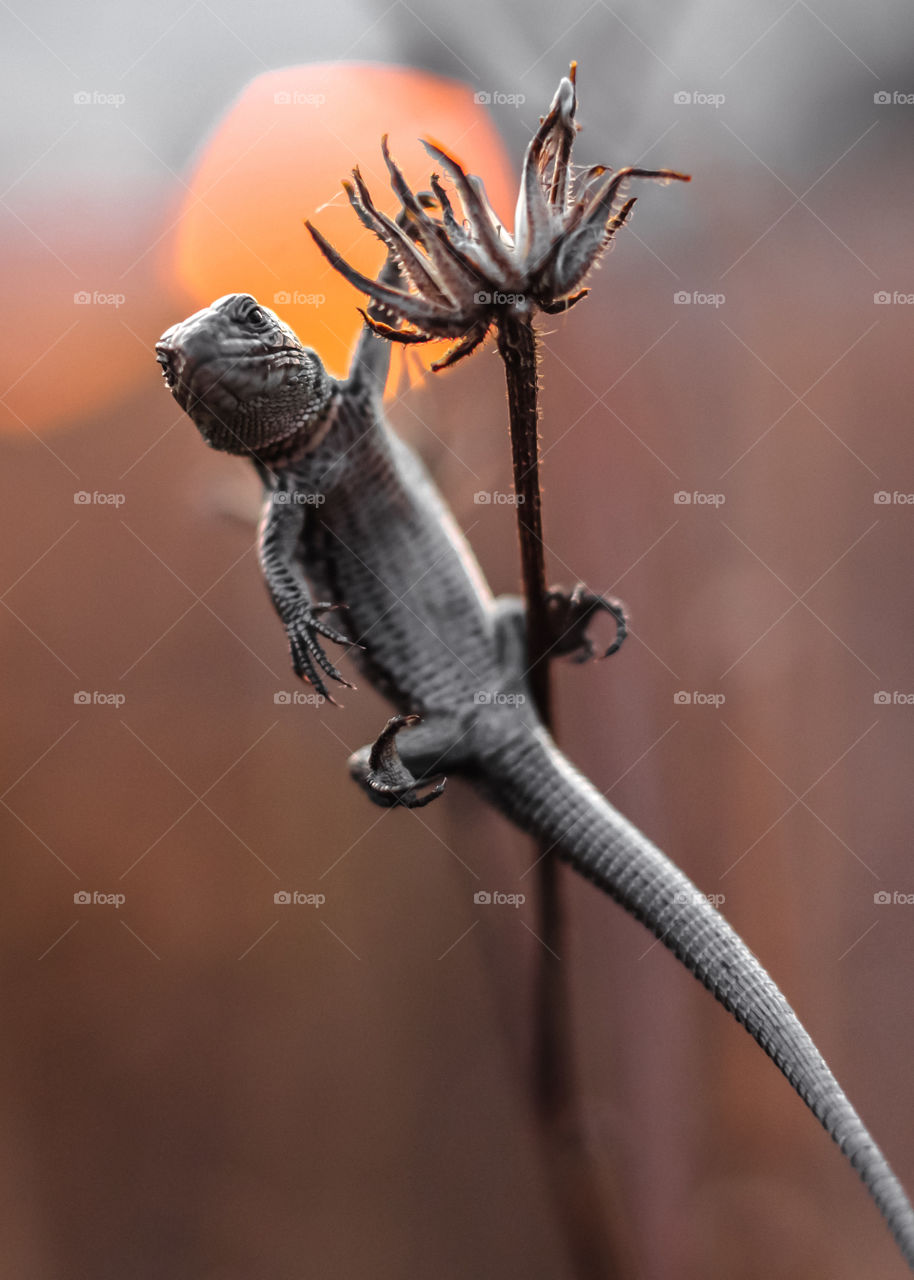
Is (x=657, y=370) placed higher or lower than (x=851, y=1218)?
higher

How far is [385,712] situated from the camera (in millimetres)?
1328

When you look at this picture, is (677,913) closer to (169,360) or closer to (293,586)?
(293,586)

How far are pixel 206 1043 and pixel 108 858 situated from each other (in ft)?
1.11

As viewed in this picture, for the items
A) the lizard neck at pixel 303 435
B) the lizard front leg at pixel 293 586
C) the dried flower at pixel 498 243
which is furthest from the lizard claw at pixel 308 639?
the dried flower at pixel 498 243

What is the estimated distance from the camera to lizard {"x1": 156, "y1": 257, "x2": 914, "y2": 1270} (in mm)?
673

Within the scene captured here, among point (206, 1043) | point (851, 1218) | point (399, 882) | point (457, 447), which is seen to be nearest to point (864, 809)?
point (851, 1218)

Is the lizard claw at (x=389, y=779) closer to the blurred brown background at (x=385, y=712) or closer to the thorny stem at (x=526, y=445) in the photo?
the thorny stem at (x=526, y=445)

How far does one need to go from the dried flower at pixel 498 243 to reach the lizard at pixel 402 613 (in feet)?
0.61

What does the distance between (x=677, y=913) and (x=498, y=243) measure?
0.55 meters

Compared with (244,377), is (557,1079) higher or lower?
lower

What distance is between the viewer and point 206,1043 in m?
1.33

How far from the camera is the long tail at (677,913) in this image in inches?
22.4

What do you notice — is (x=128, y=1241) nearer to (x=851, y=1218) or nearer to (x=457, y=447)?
(x=851, y=1218)

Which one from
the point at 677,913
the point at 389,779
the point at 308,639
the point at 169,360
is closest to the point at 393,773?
the point at 389,779
